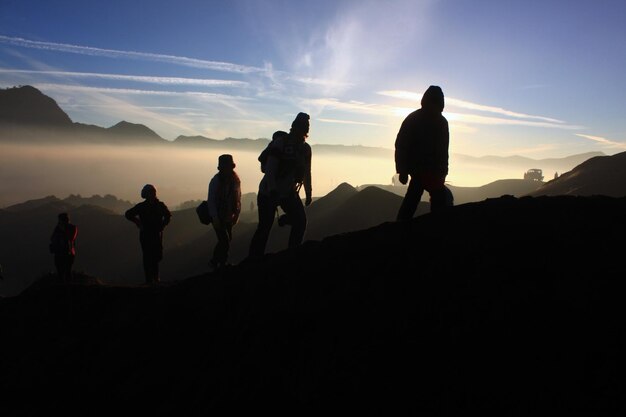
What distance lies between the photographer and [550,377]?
2.63m

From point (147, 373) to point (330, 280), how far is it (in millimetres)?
1895

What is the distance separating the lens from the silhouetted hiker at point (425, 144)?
18.4 ft

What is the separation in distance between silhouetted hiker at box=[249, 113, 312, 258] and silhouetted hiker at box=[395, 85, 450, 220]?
5.40 feet

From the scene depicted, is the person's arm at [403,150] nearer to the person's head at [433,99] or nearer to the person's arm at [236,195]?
the person's head at [433,99]

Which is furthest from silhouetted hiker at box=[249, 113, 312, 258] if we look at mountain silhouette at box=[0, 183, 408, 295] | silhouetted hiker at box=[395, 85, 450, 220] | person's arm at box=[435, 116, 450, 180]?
mountain silhouette at box=[0, 183, 408, 295]

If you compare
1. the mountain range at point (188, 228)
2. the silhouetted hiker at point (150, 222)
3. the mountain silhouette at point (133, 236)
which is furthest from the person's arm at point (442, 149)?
the mountain silhouette at point (133, 236)

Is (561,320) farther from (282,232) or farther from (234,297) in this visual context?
(282,232)

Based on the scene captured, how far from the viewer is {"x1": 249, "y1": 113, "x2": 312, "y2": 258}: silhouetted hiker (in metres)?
6.50

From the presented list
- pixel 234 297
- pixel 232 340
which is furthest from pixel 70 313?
pixel 232 340

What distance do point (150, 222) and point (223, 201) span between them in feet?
7.56

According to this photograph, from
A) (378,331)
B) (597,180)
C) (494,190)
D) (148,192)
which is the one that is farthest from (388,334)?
(494,190)

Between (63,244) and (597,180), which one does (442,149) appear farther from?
(597,180)

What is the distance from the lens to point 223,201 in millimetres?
7613

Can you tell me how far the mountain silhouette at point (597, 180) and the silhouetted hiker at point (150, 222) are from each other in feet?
134
